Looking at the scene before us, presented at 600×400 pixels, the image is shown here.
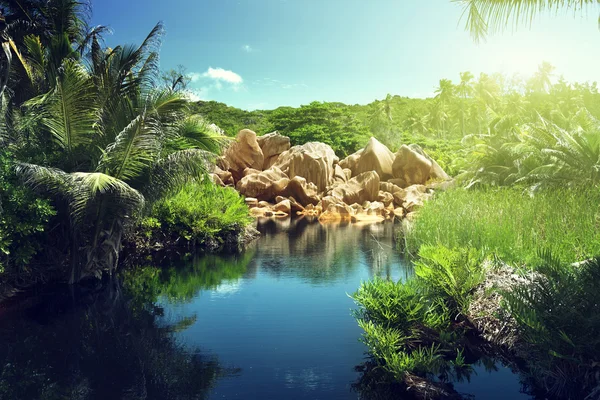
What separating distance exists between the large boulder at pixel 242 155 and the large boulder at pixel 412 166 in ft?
34.9

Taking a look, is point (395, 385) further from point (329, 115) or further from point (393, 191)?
point (329, 115)

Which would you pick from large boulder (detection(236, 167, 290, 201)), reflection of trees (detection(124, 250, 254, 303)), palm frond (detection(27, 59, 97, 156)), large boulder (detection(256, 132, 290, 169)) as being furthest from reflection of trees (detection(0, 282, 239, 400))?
large boulder (detection(256, 132, 290, 169))

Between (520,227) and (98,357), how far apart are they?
9.68m

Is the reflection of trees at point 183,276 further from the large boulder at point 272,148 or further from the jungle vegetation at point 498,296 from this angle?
the large boulder at point 272,148

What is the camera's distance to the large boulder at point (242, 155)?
1495 inches

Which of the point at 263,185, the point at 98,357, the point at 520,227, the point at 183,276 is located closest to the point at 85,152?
the point at 183,276

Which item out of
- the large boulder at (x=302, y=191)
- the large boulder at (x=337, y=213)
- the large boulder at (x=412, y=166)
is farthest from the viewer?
the large boulder at (x=412, y=166)

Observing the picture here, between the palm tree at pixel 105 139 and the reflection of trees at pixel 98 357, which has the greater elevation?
the palm tree at pixel 105 139

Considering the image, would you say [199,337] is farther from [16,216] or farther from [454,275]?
[16,216]

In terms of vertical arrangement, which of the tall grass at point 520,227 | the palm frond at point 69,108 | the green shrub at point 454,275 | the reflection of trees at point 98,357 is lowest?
the reflection of trees at point 98,357

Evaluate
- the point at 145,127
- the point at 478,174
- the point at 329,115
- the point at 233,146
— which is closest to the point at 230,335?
the point at 145,127

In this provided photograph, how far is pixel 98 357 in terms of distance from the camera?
822 centimetres

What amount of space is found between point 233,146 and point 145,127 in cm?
2554

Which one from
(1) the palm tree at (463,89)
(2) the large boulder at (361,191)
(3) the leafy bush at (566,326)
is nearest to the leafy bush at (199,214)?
(3) the leafy bush at (566,326)
